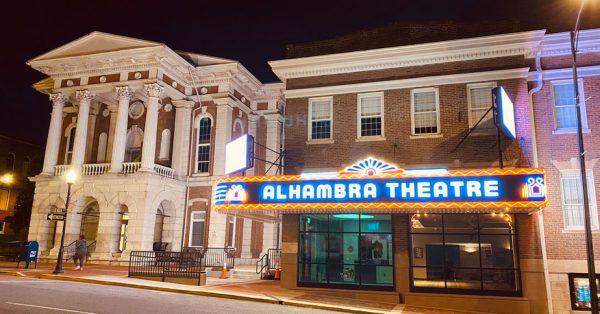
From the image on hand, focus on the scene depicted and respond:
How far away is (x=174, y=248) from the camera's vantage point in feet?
106

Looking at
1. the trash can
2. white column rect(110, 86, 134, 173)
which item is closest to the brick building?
the trash can

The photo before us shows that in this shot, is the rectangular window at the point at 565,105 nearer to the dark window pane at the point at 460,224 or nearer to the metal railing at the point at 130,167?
the dark window pane at the point at 460,224

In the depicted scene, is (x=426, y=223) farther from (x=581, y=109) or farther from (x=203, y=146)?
(x=203, y=146)

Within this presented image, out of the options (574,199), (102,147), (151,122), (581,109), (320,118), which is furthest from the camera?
(102,147)

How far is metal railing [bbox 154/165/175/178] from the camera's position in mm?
31830

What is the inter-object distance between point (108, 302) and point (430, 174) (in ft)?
35.5

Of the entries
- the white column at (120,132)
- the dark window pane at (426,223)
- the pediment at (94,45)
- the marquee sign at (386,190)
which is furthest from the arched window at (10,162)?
the dark window pane at (426,223)

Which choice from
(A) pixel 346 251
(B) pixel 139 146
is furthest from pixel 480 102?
(B) pixel 139 146

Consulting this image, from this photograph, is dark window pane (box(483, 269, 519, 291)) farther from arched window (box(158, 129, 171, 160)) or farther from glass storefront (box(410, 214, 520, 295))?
arched window (box(158, 129, 171, 160))

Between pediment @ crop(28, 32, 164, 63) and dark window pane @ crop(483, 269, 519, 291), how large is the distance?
993 inches

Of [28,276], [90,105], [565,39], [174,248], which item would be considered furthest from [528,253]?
[90,105]

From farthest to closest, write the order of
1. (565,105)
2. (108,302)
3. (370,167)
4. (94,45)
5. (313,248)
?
(94,45), (313,248), (565,105), (370,167), (108,302)

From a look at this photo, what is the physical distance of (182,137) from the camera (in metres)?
34.6

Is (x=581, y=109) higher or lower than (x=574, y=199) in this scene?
higher
